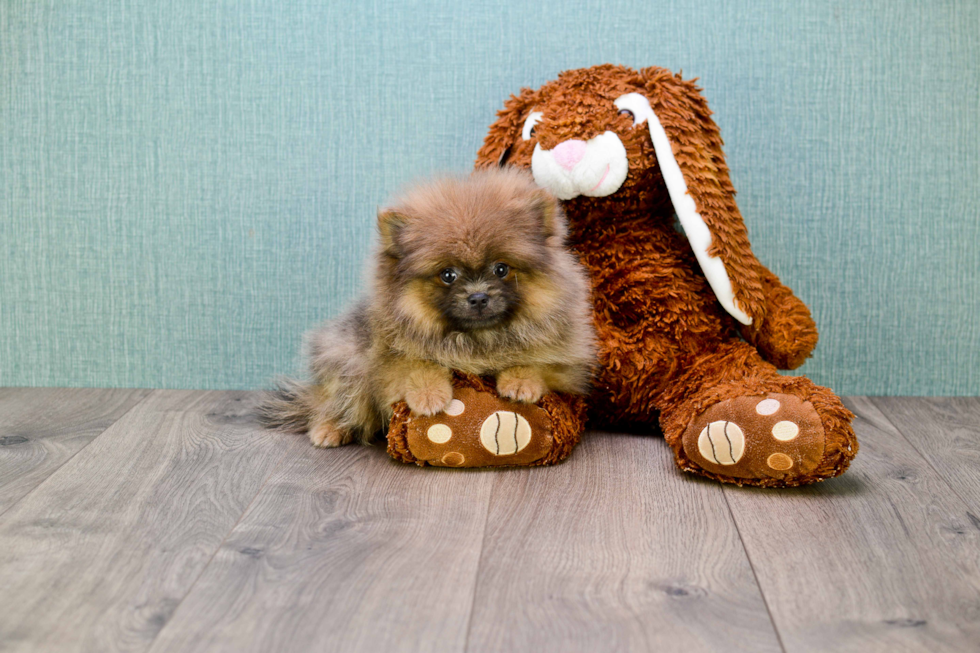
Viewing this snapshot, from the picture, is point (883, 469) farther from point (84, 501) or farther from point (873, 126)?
point (84, 501)

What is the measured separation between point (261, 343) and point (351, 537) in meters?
1.00

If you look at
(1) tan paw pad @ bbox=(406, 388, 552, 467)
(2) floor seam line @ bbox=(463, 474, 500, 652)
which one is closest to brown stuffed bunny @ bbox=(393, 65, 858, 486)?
(1) tan paw pad @ bbox=(406, 388, 552, 467)

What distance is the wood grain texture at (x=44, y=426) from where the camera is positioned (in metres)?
1.56

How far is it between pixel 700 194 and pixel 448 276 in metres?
0.55

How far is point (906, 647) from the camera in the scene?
100 cm

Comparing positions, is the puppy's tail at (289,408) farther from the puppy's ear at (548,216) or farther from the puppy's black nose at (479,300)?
the puppy's ear at (548,216)

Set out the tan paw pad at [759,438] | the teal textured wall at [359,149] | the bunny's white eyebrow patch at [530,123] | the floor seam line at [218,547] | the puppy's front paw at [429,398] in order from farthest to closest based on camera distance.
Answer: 1. the teal textured wall at [359,149]
2. the bunny's white eyebrow patch at [530,123]
3. the puppy's front paw at [429,398]
4. the tan paw pad at [759,438]
5. the floor seam line at [218,547]

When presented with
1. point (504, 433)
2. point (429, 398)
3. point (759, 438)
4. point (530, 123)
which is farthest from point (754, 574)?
point (530, 123)

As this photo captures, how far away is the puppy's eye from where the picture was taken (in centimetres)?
151

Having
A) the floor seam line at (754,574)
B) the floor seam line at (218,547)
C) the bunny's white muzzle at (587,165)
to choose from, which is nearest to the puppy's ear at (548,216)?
the bunny's white muzzle at (587,165)

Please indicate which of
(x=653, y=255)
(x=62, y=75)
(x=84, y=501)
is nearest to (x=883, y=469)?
(x=653, y=255)

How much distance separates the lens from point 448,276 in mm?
1515

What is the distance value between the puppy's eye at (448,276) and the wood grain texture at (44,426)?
31.6 inches

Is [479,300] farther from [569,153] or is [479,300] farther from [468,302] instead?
[569,153]
